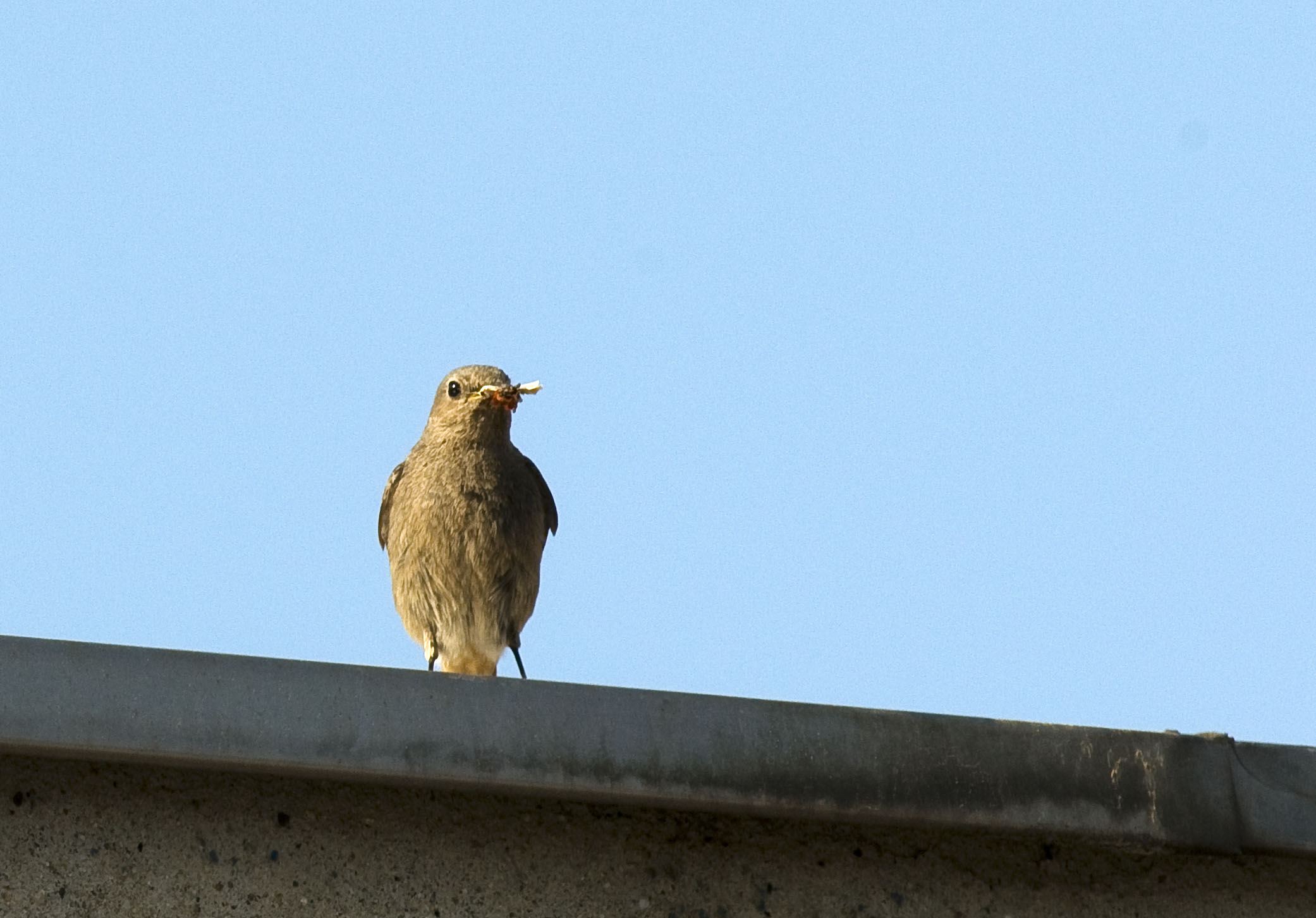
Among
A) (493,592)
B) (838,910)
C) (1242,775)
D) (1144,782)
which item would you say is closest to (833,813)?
(838,910)

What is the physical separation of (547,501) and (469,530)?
64 centimetres

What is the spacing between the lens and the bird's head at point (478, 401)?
263 inches

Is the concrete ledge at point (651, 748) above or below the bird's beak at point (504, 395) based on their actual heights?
below

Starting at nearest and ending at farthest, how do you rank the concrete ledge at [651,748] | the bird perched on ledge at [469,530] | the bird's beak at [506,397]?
the concrete ledge at [651,748] → the bird perched on ledge at [469,530] → the bird's beak at [506,397]

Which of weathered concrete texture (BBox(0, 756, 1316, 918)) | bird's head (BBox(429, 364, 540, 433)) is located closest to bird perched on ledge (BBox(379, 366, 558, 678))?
bird's head (BBox(429, 364, 540, 433))

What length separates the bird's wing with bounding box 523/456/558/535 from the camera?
6996 mm

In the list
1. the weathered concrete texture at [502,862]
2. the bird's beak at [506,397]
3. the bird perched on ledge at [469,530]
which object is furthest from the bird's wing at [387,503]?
the weathered concrete texture at [502,862]

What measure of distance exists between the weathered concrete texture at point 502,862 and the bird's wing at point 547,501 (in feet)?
12.5

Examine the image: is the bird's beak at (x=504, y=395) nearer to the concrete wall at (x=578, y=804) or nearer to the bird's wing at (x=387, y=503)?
the bird's wing at (x=387, y=503)

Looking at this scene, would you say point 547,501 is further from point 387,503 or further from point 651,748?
point 651,748

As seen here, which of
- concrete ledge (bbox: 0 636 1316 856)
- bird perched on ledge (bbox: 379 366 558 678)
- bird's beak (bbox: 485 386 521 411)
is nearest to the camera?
concrete ledge (bbox: 0 636 1316 856)

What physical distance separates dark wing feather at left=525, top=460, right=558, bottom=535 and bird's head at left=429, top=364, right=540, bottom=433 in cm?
23

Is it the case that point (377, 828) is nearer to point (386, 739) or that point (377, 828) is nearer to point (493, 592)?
point (386, 739)

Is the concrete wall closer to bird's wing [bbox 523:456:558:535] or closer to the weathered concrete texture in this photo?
the weathered concrete texture
